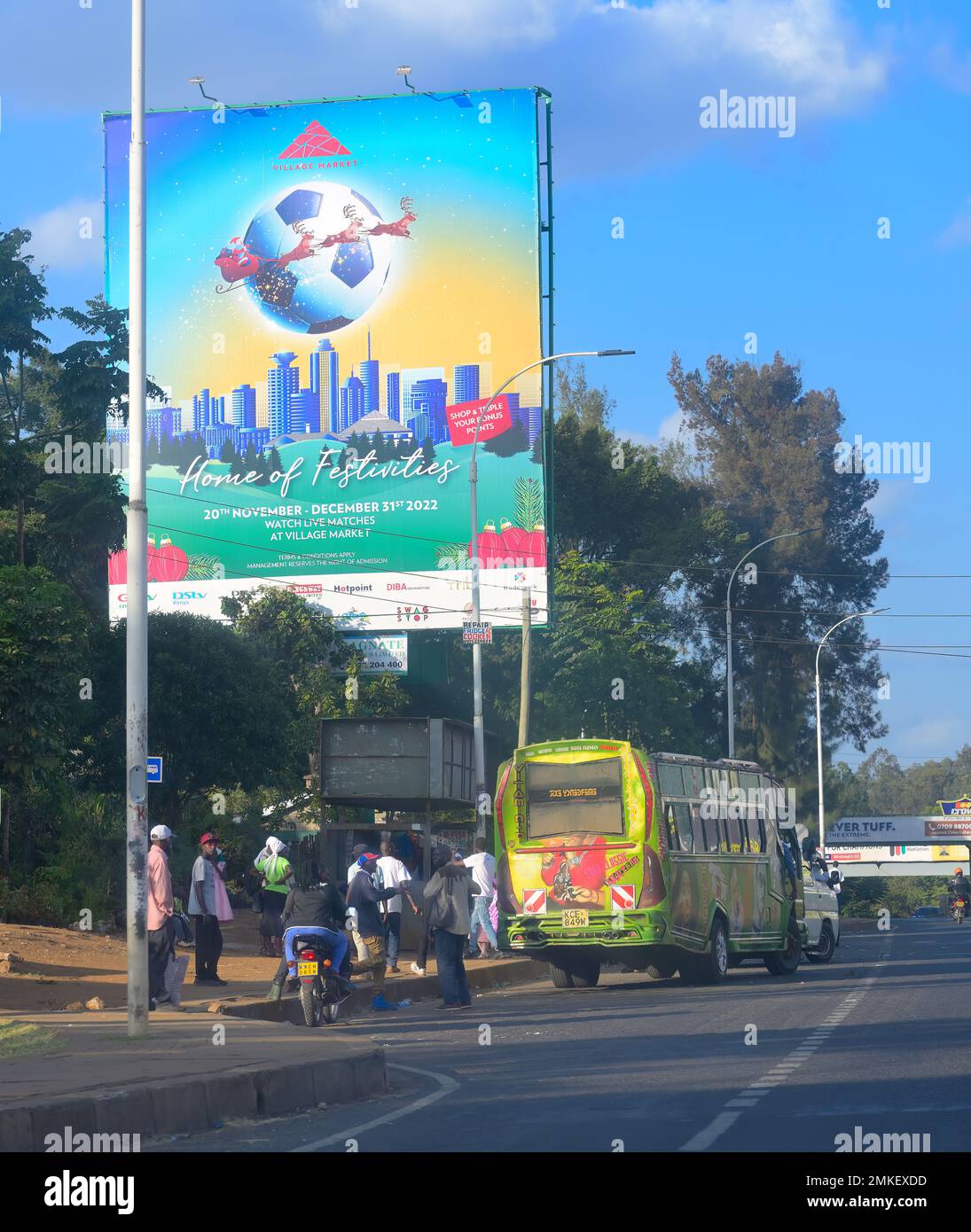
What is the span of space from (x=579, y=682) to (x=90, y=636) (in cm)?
2053

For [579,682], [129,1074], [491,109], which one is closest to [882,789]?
[579,682]

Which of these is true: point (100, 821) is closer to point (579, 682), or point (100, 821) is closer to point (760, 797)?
point (760, 797)

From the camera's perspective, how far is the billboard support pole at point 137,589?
47.6 ft

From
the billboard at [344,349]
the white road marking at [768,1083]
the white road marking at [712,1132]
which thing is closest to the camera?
the white road marking at [712,1132]

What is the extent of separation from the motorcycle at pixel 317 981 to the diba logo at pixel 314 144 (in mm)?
33757

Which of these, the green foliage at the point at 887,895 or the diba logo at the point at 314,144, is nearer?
the diba logo at the point at 314,144

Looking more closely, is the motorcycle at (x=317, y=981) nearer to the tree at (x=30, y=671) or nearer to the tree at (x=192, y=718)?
the tree at (x=30, y=671)

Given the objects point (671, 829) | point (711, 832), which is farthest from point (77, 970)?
point (711, 832)

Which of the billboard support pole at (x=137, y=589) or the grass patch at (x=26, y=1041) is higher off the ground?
the billboard support pole at (x=137, y=589)

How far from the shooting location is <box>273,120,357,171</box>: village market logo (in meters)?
47.4

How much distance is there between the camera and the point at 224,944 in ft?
96.5

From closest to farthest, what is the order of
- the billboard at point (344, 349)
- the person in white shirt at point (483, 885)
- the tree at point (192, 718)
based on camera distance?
the person in white shirt at point (483, 885), the tree at point (192, 718), the billboard at point (344, 349)

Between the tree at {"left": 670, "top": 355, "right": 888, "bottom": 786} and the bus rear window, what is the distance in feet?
148

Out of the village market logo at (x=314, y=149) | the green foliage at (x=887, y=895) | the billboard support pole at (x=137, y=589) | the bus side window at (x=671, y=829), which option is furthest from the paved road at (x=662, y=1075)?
the green foliage at (x=887, y=895)
